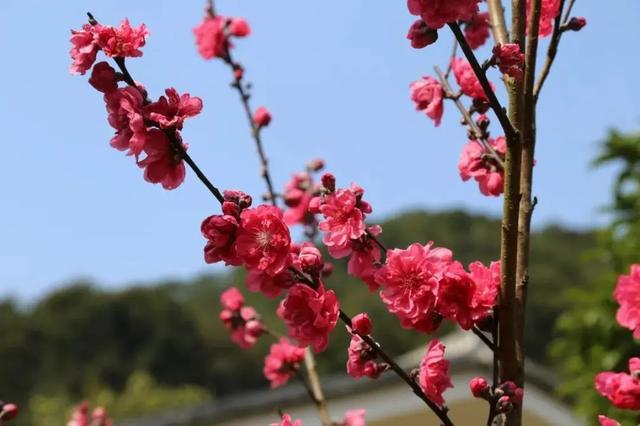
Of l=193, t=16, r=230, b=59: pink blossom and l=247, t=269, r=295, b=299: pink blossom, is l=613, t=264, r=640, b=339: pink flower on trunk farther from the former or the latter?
l=193, t=16, r=230, b=59: pink blossom

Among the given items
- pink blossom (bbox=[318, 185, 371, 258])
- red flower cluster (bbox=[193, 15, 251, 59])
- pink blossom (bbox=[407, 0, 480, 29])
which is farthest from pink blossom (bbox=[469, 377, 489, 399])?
red flower cluster (bbox=[193, 15, 251, 59])

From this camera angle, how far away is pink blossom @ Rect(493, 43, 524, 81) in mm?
1243

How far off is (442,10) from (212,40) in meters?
1.60

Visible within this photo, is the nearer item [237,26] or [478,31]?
[478,31]

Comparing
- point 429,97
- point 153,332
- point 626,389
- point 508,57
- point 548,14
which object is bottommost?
point 626,389

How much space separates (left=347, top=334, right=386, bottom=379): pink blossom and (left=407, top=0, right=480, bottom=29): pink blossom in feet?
1.50

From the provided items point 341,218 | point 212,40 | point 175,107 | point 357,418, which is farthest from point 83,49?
point 212,40

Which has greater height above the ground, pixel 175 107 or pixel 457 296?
pixel 175 107

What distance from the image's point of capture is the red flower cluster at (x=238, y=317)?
7.62 ft

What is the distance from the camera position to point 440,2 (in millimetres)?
1147

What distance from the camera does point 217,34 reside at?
2666 millimetres

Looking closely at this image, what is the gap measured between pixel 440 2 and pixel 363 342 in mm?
489

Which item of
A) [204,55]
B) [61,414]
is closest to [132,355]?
[61,414]

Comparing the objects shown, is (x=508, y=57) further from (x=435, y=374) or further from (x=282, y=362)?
(x=282, y=362)
